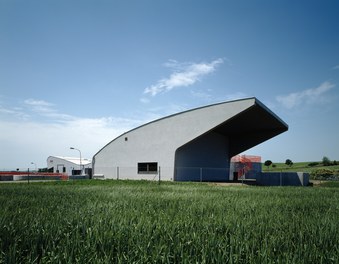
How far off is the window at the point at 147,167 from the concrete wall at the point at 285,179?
1344 centimetres

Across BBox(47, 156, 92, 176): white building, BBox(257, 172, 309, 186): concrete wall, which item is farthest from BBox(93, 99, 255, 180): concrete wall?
BBox(47, 156, 92, 176): white building

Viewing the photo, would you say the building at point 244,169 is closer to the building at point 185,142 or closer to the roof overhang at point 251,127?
the roof overhang at point 251,127

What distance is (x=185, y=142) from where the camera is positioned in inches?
1302

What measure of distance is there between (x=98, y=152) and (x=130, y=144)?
716 cm

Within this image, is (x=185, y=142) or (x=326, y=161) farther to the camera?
(x=326, y=161)

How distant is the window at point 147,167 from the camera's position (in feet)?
118

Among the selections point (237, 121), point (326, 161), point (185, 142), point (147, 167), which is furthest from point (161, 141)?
point (326, 161)

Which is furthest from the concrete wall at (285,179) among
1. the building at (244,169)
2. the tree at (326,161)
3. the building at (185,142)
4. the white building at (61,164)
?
the tree at (326,161)

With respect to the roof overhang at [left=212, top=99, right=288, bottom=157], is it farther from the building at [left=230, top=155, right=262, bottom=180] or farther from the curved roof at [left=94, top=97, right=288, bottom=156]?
the building at [left=230, top=155, right=262, bottom=180]

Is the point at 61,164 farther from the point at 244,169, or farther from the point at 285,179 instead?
the point at 285,179

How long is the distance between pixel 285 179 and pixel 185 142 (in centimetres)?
1334

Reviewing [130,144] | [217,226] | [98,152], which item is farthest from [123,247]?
[98,152]

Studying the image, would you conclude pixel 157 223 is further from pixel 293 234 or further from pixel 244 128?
pixel 244 128

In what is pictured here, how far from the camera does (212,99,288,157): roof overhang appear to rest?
33.8 metres
